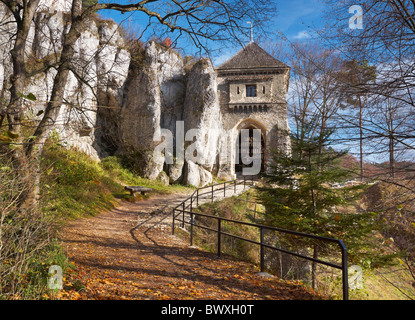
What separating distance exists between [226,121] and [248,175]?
5.61 meters

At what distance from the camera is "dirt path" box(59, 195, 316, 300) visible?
3600mm

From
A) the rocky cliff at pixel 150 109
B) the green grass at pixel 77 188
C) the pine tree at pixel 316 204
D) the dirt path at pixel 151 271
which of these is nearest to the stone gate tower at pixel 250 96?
the rocky cliff at pixel 150 109

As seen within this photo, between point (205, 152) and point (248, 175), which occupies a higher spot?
point (205, 152)

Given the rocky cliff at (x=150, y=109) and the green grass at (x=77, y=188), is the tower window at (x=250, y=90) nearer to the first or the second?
the rocky cliff at (x=150, y=109)

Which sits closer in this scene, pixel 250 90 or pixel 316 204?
pixel 316 204

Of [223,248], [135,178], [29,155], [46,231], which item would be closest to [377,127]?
[46,231]

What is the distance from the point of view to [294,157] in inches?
326

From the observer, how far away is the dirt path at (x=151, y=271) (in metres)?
3.60

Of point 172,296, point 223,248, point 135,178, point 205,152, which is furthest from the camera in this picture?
point 205,152

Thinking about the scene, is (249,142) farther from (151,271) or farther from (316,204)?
(151,271)

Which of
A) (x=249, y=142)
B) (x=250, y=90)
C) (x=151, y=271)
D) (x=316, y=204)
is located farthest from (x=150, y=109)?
(x=151, y=271)

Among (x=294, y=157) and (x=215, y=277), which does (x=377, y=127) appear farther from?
(x=294, y=157)

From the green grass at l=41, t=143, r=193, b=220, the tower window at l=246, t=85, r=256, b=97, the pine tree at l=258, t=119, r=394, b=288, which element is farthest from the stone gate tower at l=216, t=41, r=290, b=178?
the pine tree at l=258, t=119, r=394, b=288

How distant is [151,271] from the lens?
4.57 metres
